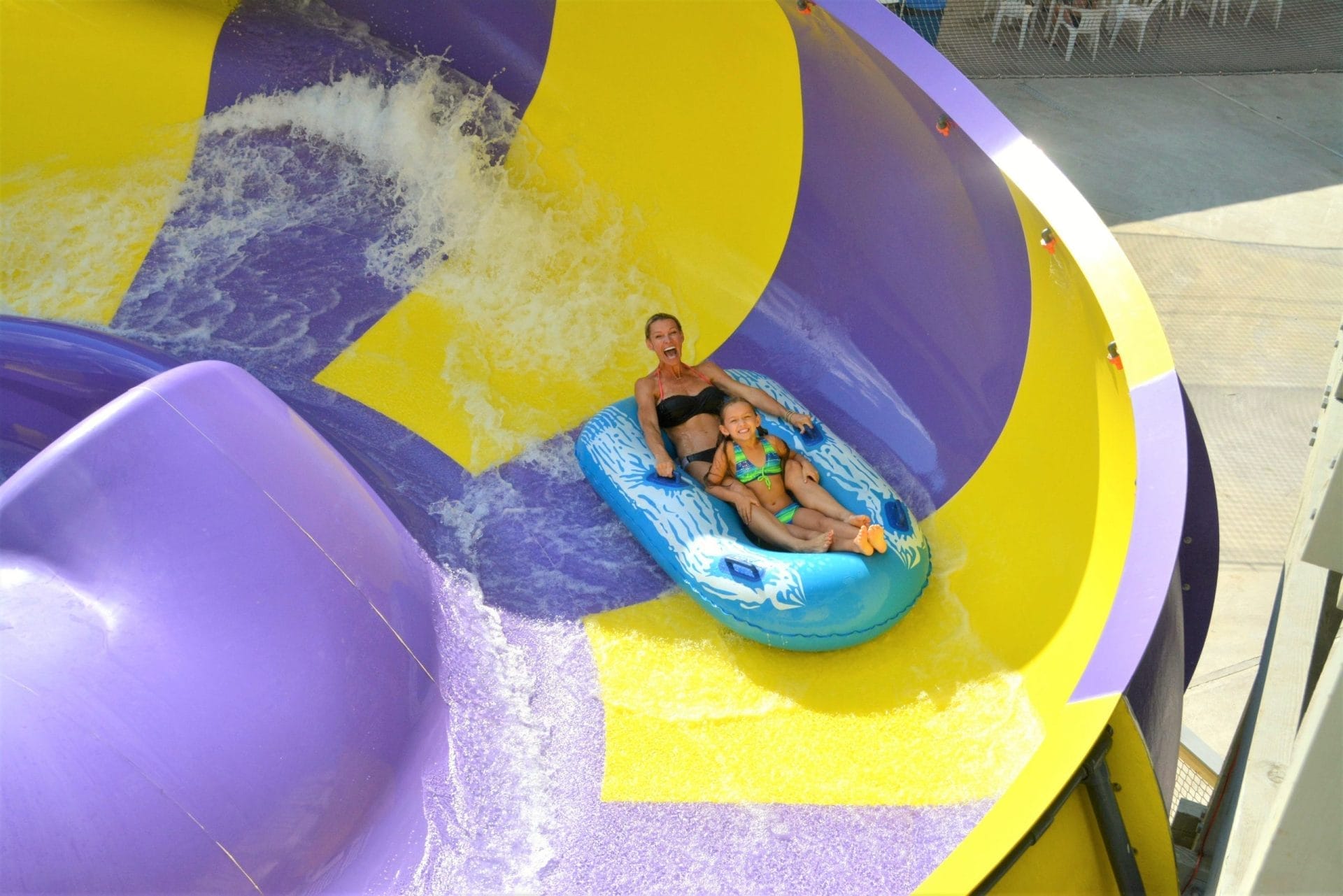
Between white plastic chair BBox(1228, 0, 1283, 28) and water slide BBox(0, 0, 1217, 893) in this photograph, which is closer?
water slide BBox(0, 0, 1217, 893)

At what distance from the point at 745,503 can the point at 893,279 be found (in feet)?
3.70

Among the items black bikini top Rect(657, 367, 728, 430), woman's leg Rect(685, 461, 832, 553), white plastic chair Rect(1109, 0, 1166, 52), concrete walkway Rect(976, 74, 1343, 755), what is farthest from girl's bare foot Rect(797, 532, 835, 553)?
white plastic chair Rect(1109, 0, 1166, 52)

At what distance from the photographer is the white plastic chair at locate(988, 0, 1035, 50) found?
7789 mm

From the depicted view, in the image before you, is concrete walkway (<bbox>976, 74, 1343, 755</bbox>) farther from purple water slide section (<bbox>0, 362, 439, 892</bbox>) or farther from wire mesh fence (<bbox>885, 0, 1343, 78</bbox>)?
purple water slide section (<bbox>0, 362, 439, 892</bbox>)

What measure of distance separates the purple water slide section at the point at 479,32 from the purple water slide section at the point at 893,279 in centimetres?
132

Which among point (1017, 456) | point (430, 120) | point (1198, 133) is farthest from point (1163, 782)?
point (1198, 133)

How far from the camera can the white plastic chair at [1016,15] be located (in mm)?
7789

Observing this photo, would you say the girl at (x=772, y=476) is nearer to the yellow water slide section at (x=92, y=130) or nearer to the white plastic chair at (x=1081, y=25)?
the yellow water slide section at (x=92, y=130)

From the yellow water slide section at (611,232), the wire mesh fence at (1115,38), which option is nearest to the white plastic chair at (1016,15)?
the wire mesh fence at (1115,38)

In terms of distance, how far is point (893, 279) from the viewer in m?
4.22

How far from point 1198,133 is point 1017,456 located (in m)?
4.50

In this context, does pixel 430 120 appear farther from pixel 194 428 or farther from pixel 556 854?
pixel 556 854

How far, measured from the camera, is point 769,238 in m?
4.66

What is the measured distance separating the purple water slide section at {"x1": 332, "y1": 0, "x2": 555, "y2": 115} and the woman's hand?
244 centimetres
